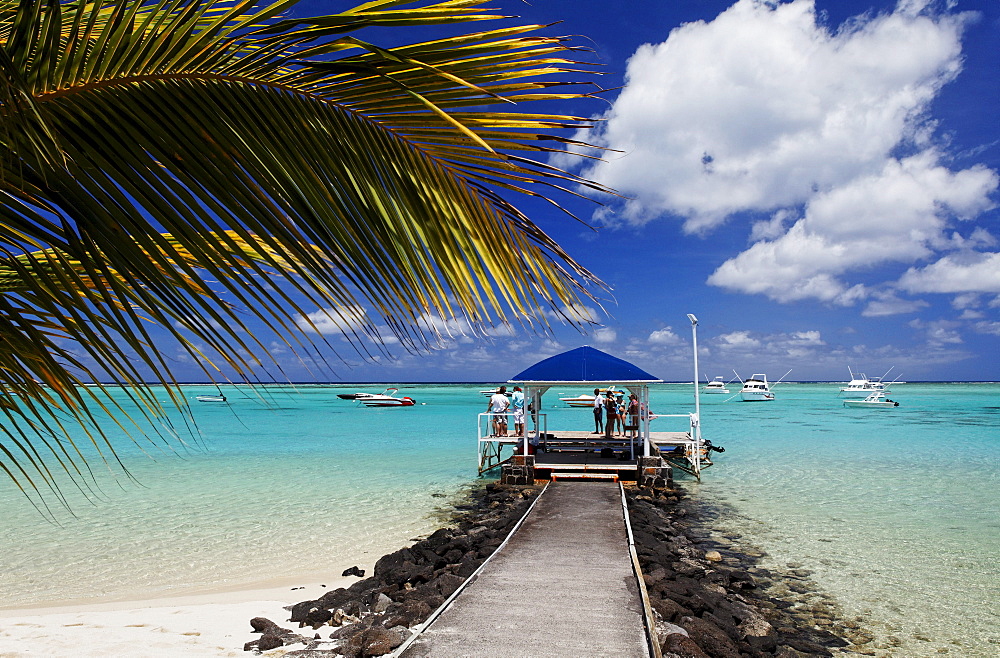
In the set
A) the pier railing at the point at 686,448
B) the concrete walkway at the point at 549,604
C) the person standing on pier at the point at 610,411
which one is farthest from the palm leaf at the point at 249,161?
the person standing on pier at the point at 610,411

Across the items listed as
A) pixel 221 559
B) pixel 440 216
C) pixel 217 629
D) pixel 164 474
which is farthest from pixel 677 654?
pixel 164 474

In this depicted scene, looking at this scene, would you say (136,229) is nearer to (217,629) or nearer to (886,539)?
(217,629)

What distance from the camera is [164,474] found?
24844 mm

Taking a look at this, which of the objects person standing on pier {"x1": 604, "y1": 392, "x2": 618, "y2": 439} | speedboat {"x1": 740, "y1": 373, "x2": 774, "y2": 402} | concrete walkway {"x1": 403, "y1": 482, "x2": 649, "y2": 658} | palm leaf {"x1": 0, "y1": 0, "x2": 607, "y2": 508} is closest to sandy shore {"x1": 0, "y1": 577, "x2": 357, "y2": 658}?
concrete walkway {"x1": 403, "y1": 482, "x2": 649, "y2": 658}

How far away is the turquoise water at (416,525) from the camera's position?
10.3 metres

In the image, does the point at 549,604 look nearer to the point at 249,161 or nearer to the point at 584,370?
the point at 249,161

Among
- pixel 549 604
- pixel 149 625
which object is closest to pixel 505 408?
pixel 149 625

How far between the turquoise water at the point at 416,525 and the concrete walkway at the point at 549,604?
3.23 meters

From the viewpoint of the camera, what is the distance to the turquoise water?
33.9ft

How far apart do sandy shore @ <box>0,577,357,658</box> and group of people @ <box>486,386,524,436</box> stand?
10.1 meters

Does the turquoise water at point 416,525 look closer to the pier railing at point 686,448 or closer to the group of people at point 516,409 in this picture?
the pier railing at point 686,448

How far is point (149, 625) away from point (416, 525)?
692 cm

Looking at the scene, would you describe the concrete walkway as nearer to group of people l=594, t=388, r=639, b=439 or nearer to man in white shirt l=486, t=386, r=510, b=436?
group of people l=594, t=388, r=639, b=439

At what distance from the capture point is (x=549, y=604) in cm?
648
